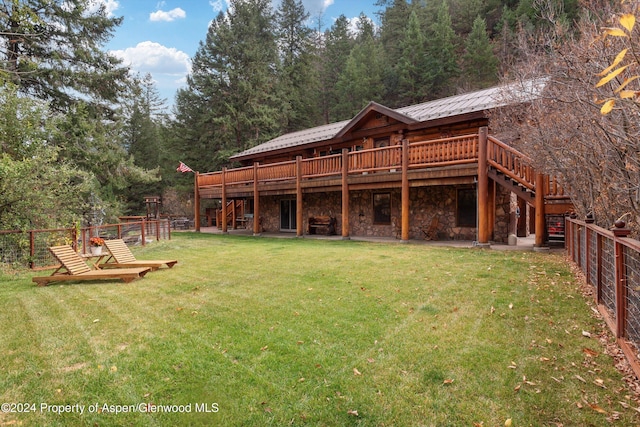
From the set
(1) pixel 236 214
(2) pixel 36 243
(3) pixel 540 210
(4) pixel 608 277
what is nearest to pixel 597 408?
(4) pixel 608 277

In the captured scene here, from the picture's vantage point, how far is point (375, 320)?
4562mm

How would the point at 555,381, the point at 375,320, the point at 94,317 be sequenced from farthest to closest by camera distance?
the point at 94,317 → the point at 375,320 → the point at 555,381

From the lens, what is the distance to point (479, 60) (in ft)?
86.5

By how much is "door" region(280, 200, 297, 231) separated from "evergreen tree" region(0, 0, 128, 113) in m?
10.7

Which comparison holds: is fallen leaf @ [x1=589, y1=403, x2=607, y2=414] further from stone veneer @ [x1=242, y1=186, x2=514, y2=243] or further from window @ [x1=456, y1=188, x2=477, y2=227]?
window @ [x1=456, y1=188, x2=477, y2=227]

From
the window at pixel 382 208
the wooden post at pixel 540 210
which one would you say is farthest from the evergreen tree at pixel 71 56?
the wooden post at pixel 540 210

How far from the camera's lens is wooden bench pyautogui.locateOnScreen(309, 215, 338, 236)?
15805mm

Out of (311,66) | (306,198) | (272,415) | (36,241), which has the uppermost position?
(311,66)

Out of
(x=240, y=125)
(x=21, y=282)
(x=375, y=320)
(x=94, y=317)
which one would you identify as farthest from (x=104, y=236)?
(x=240, y=125)

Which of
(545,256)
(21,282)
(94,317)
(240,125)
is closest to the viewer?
(94,317)

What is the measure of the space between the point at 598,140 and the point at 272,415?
5.16m

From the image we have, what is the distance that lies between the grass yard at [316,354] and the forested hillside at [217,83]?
7378mm

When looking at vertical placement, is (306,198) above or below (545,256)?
above

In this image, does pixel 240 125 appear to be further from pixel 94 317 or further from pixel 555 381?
pixel 555 381
